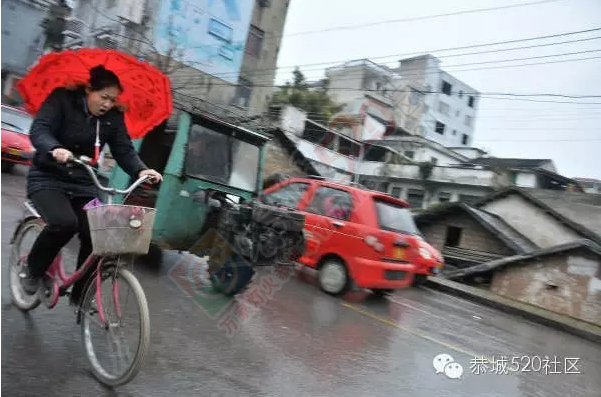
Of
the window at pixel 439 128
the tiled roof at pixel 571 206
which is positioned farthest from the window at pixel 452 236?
the window at pixel 439 128

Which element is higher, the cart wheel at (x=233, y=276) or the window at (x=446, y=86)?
the window at (x=446, y=86)

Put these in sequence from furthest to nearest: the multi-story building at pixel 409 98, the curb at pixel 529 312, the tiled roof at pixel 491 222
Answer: the multi-story building at pixel 409 98
the tiled roof at pixel 491 222
the curb at pixel 529 312

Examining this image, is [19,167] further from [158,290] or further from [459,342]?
[459,342]

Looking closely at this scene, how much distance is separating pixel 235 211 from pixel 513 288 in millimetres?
9869

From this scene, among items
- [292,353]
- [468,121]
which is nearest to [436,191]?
[292,353]

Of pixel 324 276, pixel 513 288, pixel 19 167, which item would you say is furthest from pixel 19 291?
pixel 513 288

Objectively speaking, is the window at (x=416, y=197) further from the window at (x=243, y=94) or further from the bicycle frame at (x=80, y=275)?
the bicycle frame at (x=80, y=275)

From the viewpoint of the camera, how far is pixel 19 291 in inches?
152

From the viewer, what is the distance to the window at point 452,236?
17.6m

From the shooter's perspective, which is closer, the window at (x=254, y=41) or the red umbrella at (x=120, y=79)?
the red umbrella at (x=120, y=79)

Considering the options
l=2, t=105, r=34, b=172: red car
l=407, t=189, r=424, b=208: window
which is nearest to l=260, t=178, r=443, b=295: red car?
l=2, t=105, r=34, b=172: red car

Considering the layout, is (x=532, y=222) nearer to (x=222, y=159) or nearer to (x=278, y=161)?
(x=278, y=161)

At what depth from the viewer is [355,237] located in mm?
6965

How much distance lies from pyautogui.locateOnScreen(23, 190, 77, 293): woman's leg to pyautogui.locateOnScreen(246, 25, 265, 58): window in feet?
82.4
